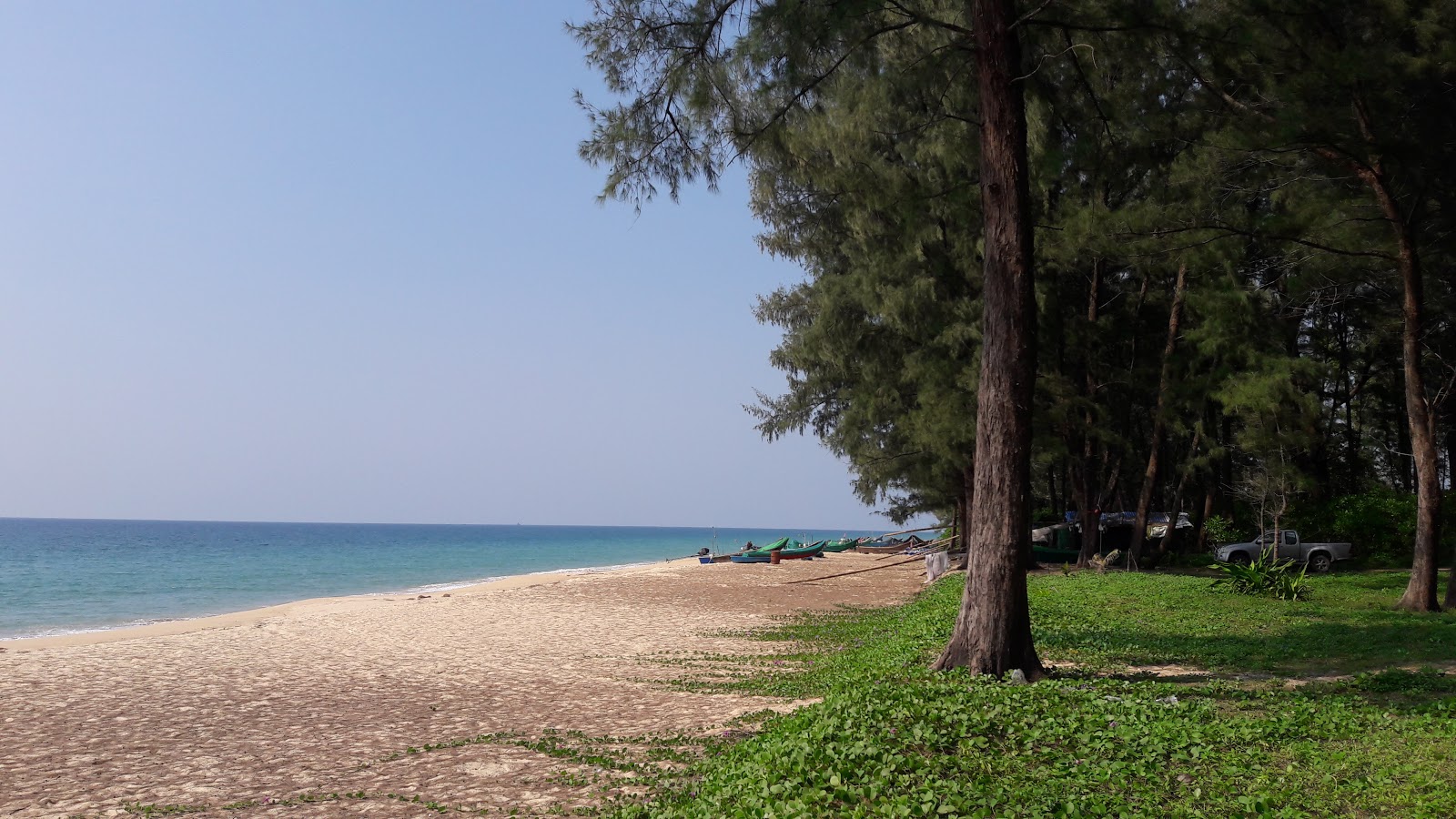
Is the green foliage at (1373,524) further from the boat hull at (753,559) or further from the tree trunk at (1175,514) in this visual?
the boat hull at (753,559)

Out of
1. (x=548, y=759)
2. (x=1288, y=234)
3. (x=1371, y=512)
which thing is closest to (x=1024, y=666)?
(x=548, y=759)

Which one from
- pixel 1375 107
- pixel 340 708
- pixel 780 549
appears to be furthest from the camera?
pixel 780 549

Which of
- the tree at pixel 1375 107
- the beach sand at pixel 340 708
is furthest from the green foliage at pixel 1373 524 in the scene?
the beach sand at pixel 340 708

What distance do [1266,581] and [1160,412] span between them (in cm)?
784

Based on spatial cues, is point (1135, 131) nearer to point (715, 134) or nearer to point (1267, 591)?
point (715, 134)

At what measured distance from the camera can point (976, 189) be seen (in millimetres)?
14047

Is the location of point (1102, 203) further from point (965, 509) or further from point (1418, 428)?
point (965, 509)

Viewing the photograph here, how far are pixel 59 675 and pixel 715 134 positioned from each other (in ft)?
38.2

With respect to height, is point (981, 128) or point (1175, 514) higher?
point (981, 128)

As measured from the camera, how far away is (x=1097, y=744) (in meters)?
6.51

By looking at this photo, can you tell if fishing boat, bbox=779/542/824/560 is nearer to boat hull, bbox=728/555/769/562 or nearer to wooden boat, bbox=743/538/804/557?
wooden boat, bbox=743/538/804/557

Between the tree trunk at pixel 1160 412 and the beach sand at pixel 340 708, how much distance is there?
11.6 metres

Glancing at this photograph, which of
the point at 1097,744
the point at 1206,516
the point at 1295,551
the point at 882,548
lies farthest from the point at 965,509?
the point at 1097,744

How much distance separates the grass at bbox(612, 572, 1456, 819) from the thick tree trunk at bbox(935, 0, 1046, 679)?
660mm
